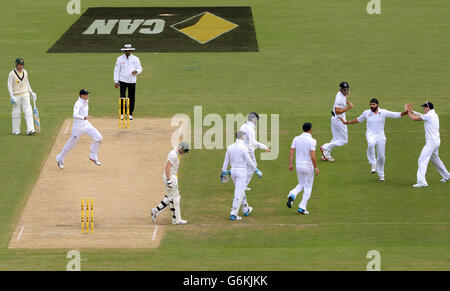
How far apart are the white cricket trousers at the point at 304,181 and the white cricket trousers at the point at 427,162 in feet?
11.6

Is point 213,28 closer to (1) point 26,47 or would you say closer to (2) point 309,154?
(1) point 26,47

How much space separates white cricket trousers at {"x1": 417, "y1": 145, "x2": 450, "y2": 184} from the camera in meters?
24.0

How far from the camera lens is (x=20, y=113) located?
94.3 ft

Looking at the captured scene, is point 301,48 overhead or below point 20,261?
overhead

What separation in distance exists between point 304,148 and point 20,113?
1074cm

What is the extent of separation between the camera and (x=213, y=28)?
4500 centimetres

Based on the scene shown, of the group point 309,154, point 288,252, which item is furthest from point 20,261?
point 309,154

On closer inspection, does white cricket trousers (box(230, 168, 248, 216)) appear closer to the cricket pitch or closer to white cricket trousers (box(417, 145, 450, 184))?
the cricket pitch

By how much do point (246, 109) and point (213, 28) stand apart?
14.3 meters

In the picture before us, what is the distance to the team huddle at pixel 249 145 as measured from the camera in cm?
2164

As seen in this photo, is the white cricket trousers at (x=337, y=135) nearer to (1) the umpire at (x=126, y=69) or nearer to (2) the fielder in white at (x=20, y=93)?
(1) the umpire at (x=126, y=69)

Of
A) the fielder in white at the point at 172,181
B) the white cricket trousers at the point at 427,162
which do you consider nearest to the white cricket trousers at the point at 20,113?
the fielder in white at the point at 172,181

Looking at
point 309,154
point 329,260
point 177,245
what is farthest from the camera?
point 309,154

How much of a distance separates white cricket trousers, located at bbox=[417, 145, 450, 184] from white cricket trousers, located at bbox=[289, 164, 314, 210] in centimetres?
352
